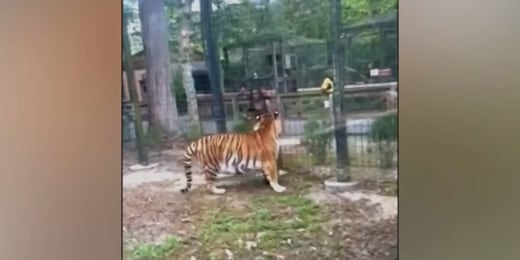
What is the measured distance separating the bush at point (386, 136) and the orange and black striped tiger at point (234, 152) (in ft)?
1.38

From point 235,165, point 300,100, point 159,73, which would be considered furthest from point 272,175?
point 159,73

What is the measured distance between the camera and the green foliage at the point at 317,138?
2.24m

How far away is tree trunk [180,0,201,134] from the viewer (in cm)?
233

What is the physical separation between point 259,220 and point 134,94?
773 millimetres

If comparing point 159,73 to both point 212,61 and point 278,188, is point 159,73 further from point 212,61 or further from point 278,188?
point 278,188

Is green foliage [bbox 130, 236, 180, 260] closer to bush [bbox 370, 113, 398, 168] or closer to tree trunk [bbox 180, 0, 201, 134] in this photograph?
tree trunk [bbox 180, 0, 201, 134]

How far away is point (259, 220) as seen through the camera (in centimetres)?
230

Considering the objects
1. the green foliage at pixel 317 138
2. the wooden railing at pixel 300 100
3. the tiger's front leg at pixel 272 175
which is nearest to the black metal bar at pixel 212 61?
the wooden railing at pixel 300 100

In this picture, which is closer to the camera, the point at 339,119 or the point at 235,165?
the point at 339,119

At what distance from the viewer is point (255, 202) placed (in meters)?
2.31
